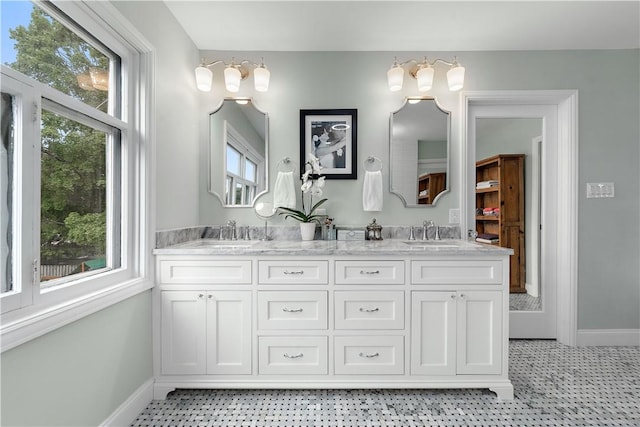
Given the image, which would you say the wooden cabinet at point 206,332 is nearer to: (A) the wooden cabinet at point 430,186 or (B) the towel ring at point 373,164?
(B) the towel ring at point 373,164

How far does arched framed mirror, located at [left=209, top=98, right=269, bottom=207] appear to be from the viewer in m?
2.45

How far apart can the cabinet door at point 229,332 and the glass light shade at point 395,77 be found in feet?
5.81

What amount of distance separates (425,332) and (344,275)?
57 cm

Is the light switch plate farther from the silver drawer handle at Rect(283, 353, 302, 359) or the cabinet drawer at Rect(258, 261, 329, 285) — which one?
the silver drawer handle at Rect(283, 353, 302, 359)

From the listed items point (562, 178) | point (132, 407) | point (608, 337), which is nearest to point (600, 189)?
point (562, 178)

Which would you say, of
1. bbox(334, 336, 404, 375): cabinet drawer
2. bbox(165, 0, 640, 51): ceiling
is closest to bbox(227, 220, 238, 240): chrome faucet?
bbox(334, 336, 404, 375): cabinet drawer

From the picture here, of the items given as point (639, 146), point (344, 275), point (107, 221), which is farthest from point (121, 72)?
point (639, 146)

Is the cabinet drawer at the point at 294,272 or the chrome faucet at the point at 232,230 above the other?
the chrome faucet at the point at 232,230

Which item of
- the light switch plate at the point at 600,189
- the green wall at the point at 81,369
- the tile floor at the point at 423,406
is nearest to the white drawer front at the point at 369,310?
the tile floor at the point at 423,406

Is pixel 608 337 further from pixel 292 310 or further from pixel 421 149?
pixel 292 310

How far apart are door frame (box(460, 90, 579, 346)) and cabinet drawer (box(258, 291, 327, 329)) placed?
1355mm

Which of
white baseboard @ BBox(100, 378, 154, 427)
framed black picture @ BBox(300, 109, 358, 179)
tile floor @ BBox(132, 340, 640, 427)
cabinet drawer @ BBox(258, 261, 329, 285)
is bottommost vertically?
tile floor @ BBox(132, 340, 640, 427)

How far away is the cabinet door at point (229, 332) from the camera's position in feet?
5.91

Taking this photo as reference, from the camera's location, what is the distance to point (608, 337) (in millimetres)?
2436
